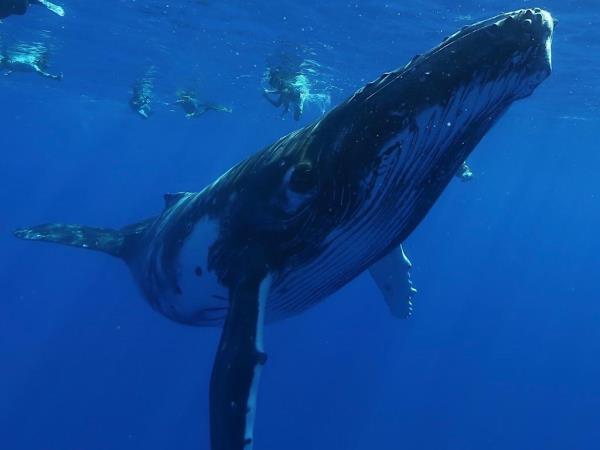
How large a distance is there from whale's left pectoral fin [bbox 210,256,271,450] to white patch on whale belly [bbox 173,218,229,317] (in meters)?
1.47

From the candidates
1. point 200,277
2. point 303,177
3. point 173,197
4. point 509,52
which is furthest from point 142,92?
point 509,52

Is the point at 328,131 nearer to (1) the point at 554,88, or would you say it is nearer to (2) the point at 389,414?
(2) the point at 389,414

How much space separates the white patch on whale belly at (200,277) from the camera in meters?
5.58

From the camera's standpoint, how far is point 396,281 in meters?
11.8

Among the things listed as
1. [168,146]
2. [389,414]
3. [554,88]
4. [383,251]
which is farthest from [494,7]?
[168,146]

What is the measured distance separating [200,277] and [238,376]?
2.31 m

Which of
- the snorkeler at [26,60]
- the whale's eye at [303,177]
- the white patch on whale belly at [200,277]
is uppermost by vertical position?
the whale's eye at [303,177]

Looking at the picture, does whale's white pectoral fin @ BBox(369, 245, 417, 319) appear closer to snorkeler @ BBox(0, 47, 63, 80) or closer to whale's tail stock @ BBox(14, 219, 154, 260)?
whale's tail stock @ BBox(14, 219, 154, 260)

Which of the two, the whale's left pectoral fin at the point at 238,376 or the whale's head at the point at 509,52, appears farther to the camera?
the whale's left pectoral fin at the point at 238,376

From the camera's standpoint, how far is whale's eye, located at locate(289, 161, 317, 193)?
4215 mm

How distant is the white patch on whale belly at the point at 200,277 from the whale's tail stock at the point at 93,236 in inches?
120

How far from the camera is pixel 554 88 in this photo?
33.2m

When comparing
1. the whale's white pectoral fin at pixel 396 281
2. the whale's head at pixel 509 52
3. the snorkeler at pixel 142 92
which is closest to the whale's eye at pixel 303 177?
the whale's head at pixel 509 52

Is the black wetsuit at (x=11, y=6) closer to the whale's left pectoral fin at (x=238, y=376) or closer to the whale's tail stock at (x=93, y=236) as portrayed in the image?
the whale's tail stock at (x=93, y=236)
